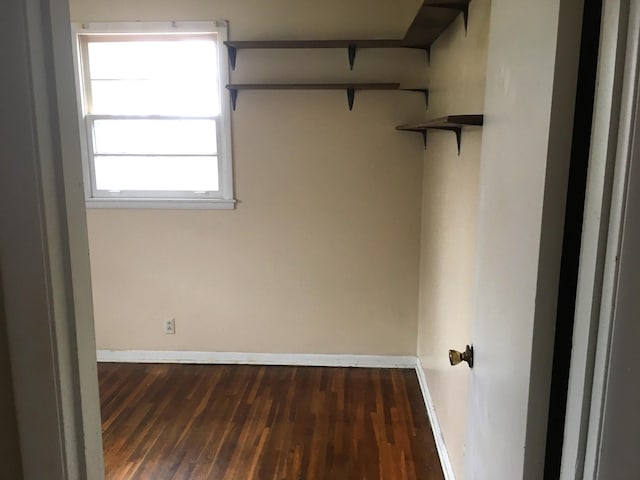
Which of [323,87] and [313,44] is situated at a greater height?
[313,44]

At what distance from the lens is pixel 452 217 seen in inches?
89.0

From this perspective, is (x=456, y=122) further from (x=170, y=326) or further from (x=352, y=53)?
(x=170, y=326)

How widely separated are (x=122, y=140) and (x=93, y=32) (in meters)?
0.68

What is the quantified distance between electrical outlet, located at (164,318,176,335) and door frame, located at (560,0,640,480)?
121 inches

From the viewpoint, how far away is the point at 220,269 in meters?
3.41

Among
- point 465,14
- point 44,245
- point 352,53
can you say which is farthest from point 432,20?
point 44,245

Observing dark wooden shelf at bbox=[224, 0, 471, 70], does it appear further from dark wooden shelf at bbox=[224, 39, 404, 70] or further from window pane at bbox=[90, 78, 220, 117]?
window pane at bbox=[90, 78, 220, 117]

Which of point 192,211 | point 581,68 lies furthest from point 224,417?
point 581,68

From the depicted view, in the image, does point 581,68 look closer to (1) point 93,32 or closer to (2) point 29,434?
(2) point 29,434

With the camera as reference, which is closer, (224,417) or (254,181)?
(224,417)

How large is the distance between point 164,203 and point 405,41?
1.82 m

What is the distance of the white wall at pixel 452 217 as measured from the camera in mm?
1879

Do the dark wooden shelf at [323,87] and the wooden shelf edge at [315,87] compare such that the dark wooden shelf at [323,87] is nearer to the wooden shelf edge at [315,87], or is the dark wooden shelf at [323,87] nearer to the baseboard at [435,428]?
the wooden shelf edge at [315,87]

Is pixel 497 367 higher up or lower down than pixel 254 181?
lower down
